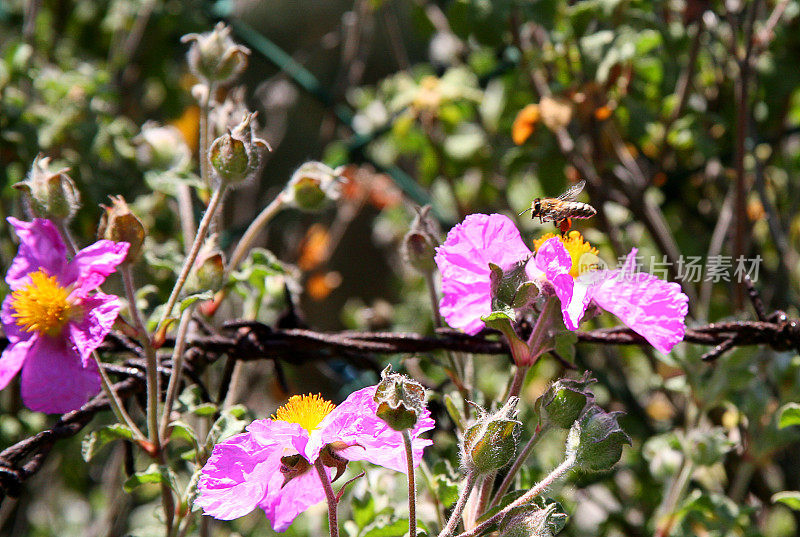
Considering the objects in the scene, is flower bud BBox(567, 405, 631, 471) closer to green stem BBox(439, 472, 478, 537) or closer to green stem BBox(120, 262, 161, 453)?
green stem BBox(439, 472, 478, 537)

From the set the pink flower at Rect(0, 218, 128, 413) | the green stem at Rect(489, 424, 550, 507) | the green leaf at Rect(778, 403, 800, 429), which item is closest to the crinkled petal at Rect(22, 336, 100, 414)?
the pink flower at Rect(0, 218, 128, 413)

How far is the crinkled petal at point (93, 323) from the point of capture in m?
0.82

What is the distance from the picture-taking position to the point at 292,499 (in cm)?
78

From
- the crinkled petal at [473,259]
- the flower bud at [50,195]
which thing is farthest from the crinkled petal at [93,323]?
the crinkled petal at [473,259]

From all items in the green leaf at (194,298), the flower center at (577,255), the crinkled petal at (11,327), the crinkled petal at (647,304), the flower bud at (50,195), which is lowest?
the crinkled petal at (647,304)

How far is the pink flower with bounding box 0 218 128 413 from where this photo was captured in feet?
2.76

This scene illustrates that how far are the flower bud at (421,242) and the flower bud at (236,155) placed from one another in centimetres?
21

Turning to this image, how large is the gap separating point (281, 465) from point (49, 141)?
96cm

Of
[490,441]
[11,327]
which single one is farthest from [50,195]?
[490,441]

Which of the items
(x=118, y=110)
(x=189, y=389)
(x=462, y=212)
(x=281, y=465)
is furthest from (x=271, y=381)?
(x=281, y=465)

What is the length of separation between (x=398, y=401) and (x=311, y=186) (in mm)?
454

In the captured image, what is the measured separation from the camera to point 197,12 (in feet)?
6.24

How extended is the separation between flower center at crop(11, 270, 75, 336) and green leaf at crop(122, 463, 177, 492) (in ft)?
0.64

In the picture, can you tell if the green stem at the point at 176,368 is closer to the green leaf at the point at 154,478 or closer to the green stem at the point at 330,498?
the green leaf at the point at 154,478
